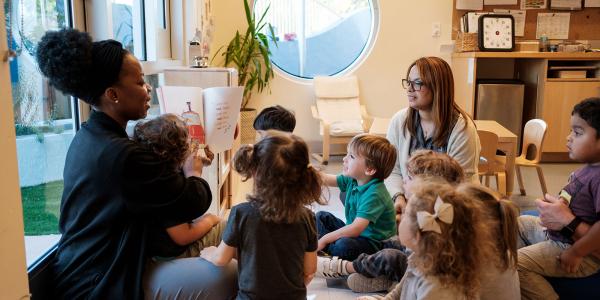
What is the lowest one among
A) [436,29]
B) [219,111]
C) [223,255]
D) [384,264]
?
[384,264]

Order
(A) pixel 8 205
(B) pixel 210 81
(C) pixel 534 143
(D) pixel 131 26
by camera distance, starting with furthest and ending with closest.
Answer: (C) pixel 534 143, (D) pixel 131 26, (B) pixel 210 81, (A) pixel 8 205

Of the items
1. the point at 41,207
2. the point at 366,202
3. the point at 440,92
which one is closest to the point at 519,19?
the point at 440,92

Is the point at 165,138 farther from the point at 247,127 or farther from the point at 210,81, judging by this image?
the point at 247,127

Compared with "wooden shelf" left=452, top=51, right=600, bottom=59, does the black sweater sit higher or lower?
lower

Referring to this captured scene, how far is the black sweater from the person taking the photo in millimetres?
1378

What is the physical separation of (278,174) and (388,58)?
173 inches

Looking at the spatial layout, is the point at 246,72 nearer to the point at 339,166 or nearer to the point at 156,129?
the point at 339,166

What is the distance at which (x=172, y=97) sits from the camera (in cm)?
A: 217

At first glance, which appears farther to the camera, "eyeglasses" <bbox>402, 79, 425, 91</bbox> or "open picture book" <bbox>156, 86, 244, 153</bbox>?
"eyeglasses" <bbox>402, 79, 425, 91</bbox>

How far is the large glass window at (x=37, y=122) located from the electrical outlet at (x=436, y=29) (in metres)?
4.33

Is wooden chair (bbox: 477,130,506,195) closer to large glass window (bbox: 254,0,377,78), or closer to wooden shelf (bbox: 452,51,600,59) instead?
wooden shelf (bbox: 452,51,600,59)

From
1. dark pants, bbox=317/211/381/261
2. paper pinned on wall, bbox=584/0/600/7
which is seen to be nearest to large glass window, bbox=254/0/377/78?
paper pinned on wall, bbox=584/0/600/7

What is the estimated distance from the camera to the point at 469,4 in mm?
5543

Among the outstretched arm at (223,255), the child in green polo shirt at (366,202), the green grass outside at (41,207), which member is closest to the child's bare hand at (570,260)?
the child in green polo shirt at (366,202)
